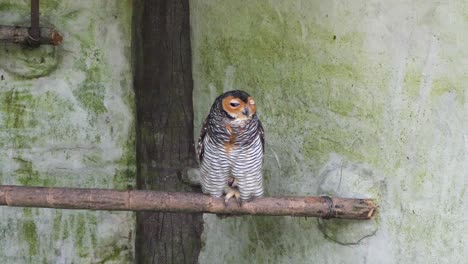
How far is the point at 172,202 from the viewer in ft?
10.6

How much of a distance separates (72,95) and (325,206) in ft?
5.05

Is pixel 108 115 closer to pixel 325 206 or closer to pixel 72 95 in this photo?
pixel 72 95

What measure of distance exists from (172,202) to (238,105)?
0.50 meters

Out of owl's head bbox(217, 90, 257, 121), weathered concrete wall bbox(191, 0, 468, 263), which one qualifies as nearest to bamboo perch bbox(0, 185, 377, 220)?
weathered concrete wall bbox(191, 0, 468, 263)

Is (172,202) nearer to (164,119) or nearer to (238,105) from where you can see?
(238,105)

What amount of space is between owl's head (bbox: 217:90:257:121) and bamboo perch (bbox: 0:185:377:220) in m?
0.38

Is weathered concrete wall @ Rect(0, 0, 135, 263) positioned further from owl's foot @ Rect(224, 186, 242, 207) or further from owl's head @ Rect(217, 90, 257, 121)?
owl's head @ Rect(217, 90, 257, 121)

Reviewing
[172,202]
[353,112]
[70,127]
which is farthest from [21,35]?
[353,112]

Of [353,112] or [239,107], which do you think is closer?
[239,107]

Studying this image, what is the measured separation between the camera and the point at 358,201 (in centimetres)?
334

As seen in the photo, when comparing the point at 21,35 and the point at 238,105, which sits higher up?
the point at 21,35

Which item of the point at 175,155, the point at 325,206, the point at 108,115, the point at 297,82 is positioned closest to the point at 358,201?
the point at 325,206

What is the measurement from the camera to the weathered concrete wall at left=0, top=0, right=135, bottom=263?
4000 millimetres

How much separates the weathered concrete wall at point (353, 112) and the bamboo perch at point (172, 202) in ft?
0.50
